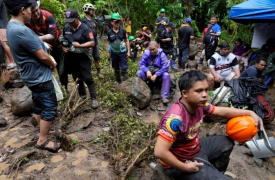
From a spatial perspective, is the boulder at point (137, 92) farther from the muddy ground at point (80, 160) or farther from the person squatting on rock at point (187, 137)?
the person squatting on rock at point (187, 137)

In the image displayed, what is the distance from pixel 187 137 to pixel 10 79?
16.3ft

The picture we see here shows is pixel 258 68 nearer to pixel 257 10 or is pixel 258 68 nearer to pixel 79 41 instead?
pixel 257 10

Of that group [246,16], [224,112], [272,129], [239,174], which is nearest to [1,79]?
[224,112]

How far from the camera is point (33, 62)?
2.40 meters

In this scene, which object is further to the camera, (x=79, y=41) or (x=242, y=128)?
(x=79, y=41)

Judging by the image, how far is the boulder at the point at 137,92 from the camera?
4.30m

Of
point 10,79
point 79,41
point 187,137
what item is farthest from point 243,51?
point 10,79

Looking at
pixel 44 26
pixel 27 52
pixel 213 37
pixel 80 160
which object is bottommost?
pixel 80 160

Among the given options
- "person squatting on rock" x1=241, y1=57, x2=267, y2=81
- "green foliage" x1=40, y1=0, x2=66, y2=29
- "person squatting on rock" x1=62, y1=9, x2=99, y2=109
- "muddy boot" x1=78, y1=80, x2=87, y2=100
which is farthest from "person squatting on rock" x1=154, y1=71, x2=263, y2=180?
"green foliage" x1=40, y1=0, x2=66, y2=29

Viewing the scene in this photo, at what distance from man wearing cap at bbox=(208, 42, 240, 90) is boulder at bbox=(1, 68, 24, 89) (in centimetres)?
519

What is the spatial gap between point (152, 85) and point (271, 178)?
3.06 m

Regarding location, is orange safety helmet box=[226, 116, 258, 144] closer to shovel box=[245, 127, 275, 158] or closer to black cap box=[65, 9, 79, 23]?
shovel box=[245, 127, 275, 158]

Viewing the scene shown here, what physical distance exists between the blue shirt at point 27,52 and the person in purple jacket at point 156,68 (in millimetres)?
2505

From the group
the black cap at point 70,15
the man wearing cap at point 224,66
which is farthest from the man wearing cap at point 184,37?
the black cap at point 70,15
